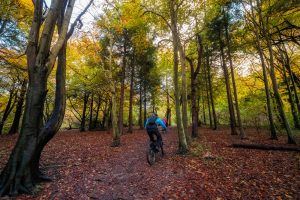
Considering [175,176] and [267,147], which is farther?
[267,147]

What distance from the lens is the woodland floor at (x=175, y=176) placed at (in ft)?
14.1

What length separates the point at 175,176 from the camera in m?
5.47

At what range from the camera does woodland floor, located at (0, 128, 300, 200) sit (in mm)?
4297

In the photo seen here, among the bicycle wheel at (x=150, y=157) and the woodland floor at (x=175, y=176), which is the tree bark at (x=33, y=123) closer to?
the woodland floor at (x=175, y=176)

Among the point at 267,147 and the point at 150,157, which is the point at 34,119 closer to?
the point at 150,157

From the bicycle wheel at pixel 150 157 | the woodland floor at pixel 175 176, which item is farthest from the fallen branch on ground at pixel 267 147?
the bicycle wheel at pixel 150 157

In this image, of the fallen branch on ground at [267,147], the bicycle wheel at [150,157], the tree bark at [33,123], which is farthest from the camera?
the fallen branch on ground at [267,147]

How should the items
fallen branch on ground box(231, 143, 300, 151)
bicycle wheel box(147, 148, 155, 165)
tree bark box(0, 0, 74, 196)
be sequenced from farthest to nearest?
fallen branch on ground box(231, 143, 300, 151)
bicycle wheel box(147, 148, 155, 165)
tree bark box(0, 0, 74, 196)

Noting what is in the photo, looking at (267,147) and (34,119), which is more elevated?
(34,119)

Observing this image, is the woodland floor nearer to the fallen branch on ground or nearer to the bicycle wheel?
the bicycle wheel

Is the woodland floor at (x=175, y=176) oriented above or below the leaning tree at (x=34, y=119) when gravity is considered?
below

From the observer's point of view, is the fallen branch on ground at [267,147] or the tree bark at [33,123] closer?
the tree bark at [33,123]

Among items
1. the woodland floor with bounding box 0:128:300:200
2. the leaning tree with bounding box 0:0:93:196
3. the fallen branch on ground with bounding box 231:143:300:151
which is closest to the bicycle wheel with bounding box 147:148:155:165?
the woodland floor with bounding box 0:128:300:200

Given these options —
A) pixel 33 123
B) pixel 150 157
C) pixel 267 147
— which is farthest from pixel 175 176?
pixel 267 147
